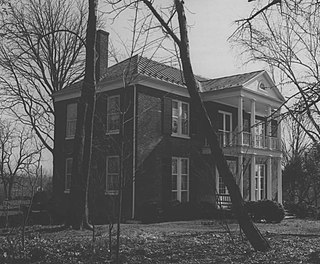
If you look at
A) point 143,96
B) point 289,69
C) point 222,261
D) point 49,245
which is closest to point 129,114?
point 143,96

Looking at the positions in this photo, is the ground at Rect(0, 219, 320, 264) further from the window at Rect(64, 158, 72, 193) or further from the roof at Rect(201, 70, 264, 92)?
the roof at Rect(201, 70, 264, 92)

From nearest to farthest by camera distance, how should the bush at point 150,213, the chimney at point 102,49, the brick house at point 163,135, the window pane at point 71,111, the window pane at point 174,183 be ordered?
the bush at point 150,213 → the brick house at point 163,135 → the window pane at point 174,183 → the chimney at point 102,49 → the window pane at point 71,111

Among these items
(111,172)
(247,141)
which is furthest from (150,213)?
(247,141)

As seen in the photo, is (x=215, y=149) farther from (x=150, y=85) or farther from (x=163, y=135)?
(x=163, y=135)

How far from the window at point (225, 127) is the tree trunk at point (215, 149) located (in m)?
15.7

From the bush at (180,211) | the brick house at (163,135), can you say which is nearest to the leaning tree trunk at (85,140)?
the brick house at (163,135)

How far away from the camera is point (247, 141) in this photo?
28.6m

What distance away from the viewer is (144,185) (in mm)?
23859

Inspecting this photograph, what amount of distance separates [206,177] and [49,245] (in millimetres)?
16634

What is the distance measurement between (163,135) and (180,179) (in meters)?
2.82

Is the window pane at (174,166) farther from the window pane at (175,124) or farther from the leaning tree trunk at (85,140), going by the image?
the leaning tree trunk at (85,140)

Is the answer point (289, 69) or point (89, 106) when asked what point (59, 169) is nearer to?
point (89, 106)

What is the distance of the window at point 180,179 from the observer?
26.1m

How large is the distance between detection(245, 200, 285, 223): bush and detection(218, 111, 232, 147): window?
511 cm
